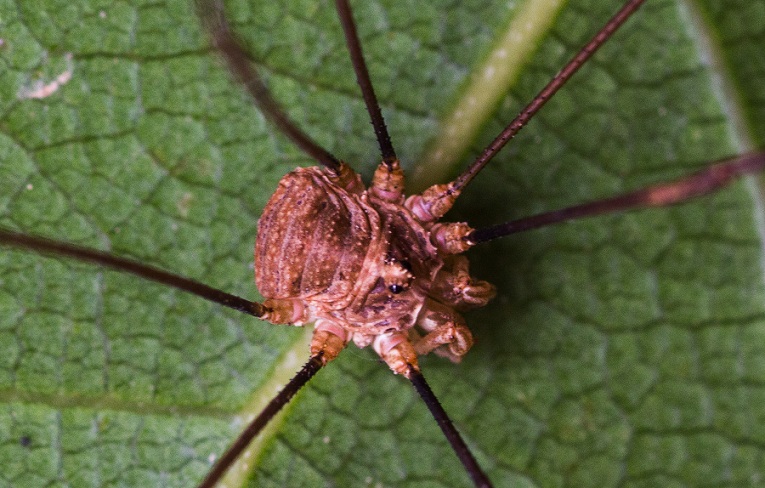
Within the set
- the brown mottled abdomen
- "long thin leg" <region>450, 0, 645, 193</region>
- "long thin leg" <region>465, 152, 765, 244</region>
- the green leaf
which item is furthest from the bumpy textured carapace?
"long thin leg" <region>465, 152, 765, 244</region>

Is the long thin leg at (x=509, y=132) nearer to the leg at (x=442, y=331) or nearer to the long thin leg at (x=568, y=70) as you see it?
the long thin leg at (x=568, y=70)

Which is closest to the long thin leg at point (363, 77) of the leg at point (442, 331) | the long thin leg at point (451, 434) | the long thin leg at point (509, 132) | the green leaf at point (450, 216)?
the long thin leg at point (509, 132)

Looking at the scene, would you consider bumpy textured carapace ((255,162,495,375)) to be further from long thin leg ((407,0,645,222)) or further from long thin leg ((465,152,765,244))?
long thin leg ((465,152,765,244))

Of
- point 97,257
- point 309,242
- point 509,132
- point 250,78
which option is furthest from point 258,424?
point 509,132

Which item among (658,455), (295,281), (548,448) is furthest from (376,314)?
(658,455)

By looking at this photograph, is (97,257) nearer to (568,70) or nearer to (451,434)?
(451,434)
